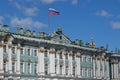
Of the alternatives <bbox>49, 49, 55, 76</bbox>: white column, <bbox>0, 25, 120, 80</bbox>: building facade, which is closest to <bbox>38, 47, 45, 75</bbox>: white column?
<bbox>0, 25, 120, 80</bbox>: building facade

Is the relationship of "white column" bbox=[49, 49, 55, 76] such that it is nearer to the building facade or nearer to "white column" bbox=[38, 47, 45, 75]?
the building facade

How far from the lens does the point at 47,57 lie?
75000 mm

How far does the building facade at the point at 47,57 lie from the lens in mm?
66062

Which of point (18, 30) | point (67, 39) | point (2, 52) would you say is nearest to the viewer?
point (2, 52)

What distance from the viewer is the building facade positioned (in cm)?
6606

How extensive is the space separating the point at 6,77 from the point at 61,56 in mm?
17501

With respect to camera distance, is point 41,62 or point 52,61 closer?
point 41,62

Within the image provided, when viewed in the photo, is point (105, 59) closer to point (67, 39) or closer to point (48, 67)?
point (67, 39)

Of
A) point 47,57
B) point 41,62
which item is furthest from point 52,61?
point 41,62

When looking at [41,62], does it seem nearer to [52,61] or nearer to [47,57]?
[47,57]

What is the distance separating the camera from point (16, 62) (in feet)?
222

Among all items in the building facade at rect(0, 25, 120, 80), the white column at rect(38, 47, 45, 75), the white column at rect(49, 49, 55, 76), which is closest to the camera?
the building facade at rect(0, 25, 120, 80)

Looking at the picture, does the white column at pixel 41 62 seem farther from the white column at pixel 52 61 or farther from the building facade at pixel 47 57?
the white column at pixel 52 61

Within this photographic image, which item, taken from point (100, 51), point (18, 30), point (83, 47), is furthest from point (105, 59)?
point (18, 30)
